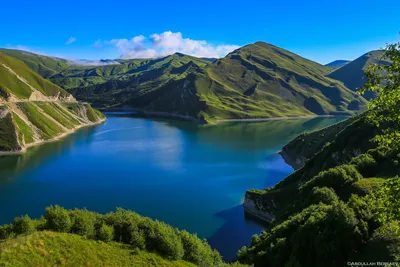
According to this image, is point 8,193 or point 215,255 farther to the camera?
point 8,193

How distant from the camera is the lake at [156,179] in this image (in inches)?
2387

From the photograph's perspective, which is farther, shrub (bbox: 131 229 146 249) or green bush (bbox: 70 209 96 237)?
shrub (bbox: 131 229 146 249)

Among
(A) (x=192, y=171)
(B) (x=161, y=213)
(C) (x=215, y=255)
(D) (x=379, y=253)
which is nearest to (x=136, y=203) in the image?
(B) (x=161, y=213)

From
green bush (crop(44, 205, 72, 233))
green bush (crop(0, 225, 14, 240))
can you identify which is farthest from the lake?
green bush (crop(0, 225, 14, 240))

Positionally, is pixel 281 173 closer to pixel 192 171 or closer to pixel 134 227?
pixel 192 171

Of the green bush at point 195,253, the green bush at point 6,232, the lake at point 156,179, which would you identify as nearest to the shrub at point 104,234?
the green bush at point 6,232

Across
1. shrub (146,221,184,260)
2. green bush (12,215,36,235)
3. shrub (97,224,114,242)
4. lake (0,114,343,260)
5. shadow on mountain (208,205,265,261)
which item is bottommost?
shadow on mountain (208,205,265,261)

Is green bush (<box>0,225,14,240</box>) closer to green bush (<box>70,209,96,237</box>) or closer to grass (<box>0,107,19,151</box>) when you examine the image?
green bush (<box>70,209,96,237</box>)

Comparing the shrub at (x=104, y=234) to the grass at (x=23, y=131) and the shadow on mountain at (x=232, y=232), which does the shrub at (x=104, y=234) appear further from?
the grass at (x=23, y=131)

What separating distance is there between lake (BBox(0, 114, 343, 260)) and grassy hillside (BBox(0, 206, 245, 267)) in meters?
23.4

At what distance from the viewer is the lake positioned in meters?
60.6

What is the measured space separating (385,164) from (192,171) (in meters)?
58.5

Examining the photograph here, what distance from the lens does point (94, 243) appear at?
24625 mm

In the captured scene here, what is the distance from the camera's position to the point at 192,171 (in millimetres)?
96438
